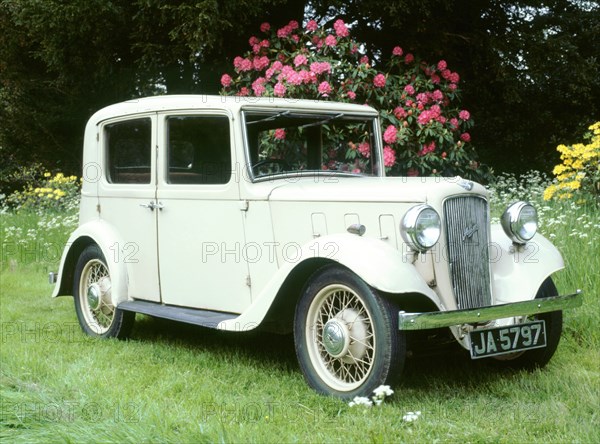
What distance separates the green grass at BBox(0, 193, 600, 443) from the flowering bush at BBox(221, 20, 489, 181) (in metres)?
3.24

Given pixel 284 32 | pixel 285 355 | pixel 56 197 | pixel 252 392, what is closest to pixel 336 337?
pixel 252 392

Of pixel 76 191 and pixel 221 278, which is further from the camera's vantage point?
pixel 76 191

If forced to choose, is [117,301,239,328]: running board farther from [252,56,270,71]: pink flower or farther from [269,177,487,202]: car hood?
[252,56,270,71]: pink flower

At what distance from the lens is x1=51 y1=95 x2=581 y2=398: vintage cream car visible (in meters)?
4.01

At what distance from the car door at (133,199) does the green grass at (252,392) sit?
0.54 m

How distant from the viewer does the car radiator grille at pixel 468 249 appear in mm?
4246

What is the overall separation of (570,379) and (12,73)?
1191cm

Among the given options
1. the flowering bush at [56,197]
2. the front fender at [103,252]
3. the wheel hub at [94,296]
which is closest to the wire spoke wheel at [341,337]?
the front fender at [103,252]

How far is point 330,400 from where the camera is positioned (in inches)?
157

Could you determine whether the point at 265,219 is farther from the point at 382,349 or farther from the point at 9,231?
the point at 9,231

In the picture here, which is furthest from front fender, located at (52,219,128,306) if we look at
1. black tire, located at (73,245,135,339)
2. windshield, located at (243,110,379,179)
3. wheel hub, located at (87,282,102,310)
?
windshield, located at (243,110,379,179)

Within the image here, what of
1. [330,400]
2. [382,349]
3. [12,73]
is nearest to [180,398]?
[330,400]

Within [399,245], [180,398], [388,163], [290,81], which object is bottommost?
[180,398]

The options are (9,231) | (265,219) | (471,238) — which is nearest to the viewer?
(471,238)
